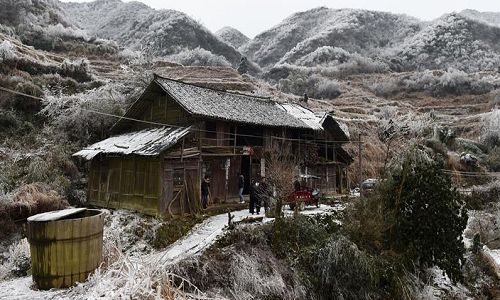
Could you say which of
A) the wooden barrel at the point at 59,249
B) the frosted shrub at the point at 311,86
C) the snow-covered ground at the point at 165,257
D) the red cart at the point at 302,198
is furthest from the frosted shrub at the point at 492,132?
the wooden barrel at the point at 59,249

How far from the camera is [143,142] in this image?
56.5ft

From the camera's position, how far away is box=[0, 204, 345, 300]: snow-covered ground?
684 cm

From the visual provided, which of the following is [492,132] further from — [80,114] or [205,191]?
[80,114]

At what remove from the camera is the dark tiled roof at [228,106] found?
709 inches

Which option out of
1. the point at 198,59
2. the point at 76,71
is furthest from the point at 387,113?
the point at 198,59

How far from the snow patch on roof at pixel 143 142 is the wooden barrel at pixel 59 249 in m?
7.91

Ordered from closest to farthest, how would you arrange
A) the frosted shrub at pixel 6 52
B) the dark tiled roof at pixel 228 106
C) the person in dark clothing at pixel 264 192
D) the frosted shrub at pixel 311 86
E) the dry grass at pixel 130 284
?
the dry grass at pixel 130 284 < the person in dark clothing at pixel 264 192 < the dark tiled roof at pixel 228 106 < the frosted shrub at pixel 6 52 < the frosted shrub at pixel 311 86

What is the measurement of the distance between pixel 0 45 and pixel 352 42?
93004 millimetres

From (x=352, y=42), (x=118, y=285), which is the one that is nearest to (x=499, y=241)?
(x=118, y=285)

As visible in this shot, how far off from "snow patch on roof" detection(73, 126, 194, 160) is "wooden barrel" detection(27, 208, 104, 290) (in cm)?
791

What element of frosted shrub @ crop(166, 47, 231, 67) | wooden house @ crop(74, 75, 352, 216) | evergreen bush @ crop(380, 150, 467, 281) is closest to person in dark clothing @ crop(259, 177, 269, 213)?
wooden house @ crop(74, 75, 352, 216)

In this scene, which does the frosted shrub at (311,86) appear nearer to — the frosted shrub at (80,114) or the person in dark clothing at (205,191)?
the frosted shrub at (80,114)

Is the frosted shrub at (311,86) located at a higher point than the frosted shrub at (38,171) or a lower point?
higher

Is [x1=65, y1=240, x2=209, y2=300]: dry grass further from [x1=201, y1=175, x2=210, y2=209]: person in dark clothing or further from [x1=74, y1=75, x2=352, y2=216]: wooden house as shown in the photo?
[x1=201, y1=175, x2=210, y2=209]: person in dark clothing
